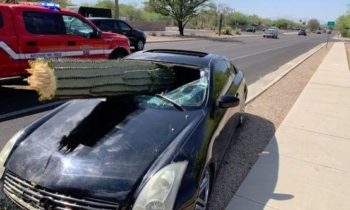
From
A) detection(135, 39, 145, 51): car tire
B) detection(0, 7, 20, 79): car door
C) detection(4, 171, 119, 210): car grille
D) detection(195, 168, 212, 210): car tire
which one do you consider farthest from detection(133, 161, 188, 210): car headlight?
detection(135, 39, 145, 51): car tire

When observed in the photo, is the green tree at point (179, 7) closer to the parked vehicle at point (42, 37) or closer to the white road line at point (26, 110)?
the parked vehicle at point (42, 37)

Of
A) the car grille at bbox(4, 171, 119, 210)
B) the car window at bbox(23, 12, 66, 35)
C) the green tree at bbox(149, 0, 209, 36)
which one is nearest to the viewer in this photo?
the car grille at bbox(4, 171, 119, 210)

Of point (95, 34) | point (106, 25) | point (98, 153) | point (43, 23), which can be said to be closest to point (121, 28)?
point (106, 25)

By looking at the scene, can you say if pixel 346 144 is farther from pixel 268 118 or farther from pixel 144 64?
pixel 144 64

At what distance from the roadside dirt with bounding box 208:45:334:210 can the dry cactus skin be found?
133 cm

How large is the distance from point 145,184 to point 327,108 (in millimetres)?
7176

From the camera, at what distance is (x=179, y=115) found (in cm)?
373

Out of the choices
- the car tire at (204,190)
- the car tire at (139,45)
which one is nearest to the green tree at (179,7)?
the car tire at (139,45)

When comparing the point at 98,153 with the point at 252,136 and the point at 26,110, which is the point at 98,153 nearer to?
the point at 252,136

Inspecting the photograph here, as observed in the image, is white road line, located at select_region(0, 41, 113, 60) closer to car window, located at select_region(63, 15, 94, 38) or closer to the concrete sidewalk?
car window, located at select_region(63, 15, 94, 38)

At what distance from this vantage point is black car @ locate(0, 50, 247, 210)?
2.71 metres

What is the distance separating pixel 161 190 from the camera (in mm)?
2723

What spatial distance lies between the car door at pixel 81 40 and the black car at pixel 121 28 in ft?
28.3

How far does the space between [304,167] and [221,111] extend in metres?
1.77
